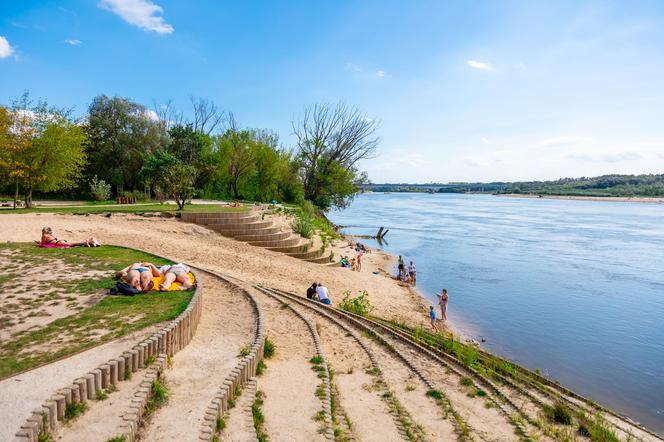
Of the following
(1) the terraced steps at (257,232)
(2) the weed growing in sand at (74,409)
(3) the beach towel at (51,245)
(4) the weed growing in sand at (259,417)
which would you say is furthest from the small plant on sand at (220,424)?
(1) the terraced steps at (257,232)

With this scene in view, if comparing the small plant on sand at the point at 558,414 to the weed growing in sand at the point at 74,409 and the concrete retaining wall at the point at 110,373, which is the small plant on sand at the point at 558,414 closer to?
the concrete retaining wall at the point at 110,373

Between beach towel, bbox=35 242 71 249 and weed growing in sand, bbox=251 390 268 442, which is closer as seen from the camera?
weed growing in sand, bbox=251 390 268 442

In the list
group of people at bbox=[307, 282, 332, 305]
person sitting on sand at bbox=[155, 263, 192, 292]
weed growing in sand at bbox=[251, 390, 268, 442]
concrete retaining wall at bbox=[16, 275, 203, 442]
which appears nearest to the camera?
concrete retaining wall at bbox=[16, 275, 203, 442]

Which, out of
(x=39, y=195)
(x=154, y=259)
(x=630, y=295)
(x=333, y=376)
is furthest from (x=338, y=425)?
(x=39, y=195)

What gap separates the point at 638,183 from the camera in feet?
512

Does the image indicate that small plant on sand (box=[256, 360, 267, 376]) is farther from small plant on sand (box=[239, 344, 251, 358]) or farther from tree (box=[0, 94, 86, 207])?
tree (box=[0, 94, 86, 207])

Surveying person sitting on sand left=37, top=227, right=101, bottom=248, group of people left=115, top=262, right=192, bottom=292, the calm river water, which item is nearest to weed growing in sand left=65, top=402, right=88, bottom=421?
group of people left=115, top=262, right=192, bottom=292

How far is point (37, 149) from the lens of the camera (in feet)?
→ 73.0

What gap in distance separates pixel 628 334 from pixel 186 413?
56.9ft

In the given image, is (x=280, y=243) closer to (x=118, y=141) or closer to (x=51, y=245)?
(x=51, y=245)

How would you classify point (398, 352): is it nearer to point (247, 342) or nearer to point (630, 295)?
point (247, 342)

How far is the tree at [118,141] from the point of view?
3600 cm

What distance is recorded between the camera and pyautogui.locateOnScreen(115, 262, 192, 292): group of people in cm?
928

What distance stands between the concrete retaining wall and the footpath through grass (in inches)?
19.5
